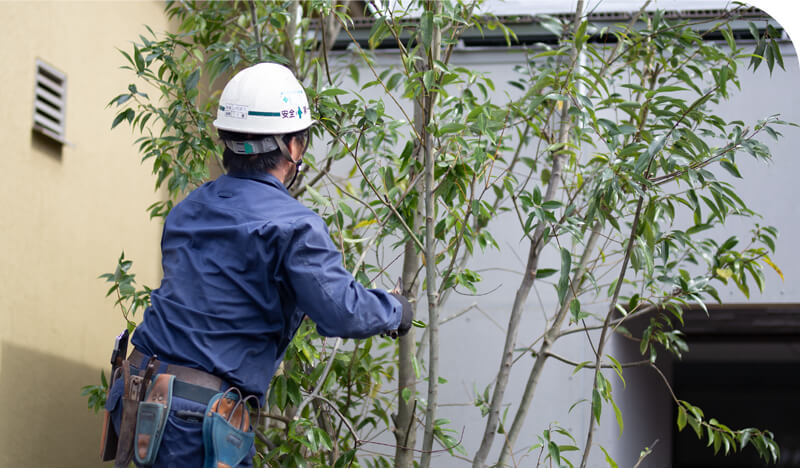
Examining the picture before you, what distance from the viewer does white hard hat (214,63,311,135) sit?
1782mm

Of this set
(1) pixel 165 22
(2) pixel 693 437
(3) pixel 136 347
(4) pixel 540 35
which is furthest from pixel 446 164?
(2) pixel 693 437

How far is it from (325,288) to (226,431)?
335 millimetres

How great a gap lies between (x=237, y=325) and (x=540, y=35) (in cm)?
245

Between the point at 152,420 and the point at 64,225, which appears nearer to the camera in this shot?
the point at 152,420

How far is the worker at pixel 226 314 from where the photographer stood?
1595 mm

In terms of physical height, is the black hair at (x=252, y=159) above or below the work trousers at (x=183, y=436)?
Result: above

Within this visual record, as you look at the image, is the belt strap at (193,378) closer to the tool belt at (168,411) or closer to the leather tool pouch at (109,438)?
the tool belt at (168,411)

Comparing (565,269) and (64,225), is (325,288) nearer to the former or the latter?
(565,269)

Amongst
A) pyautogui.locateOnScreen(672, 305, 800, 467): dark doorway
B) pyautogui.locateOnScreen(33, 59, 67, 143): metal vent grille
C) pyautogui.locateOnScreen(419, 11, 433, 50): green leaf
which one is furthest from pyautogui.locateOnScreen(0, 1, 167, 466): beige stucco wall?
pyautogui.locateOnScreen(672, 305, 800, 467): dark doorway

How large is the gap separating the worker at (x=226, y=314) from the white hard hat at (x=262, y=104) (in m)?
0.03

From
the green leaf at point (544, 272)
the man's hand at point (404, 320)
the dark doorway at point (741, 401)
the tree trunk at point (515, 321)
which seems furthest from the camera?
the dark doorway at point (741, 401)

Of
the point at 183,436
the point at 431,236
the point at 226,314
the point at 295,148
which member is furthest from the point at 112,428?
the point at 431,236

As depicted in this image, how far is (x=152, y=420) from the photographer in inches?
62.3

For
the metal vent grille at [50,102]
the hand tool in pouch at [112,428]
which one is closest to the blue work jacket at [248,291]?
the hand tool in pouch at [112,428]
